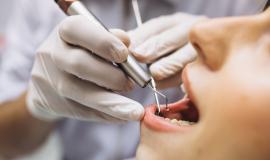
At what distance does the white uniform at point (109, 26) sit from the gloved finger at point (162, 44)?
0.14 metres

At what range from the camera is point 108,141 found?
1.22m

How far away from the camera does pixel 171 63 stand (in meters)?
1.06

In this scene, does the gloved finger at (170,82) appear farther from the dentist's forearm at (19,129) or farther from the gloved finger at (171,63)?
the dentist's forearm at (19,129)

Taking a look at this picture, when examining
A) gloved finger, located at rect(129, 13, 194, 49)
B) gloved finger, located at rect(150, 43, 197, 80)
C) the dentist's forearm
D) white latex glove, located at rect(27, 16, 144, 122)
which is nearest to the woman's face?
white latex glove, located at rect(27, 16, 144, 122)

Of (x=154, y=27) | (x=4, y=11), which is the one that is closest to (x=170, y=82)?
(x=154, y=27)

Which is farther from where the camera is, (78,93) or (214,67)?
(78,93)

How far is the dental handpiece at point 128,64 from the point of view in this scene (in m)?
0.84

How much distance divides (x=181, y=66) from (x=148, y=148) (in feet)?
1.22

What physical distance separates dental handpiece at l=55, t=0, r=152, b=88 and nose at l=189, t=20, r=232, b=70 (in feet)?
0.44

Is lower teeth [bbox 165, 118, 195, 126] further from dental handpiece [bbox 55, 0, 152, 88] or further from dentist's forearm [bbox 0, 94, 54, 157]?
dentist's forearm [bbox 0, 94, 54, 157]

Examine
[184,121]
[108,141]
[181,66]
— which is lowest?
[108,141]

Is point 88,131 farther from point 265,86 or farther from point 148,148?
point 265,86

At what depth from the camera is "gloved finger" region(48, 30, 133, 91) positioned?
0.90 meters

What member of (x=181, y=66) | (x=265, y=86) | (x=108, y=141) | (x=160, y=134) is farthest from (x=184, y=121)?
(x=108, y=141)
